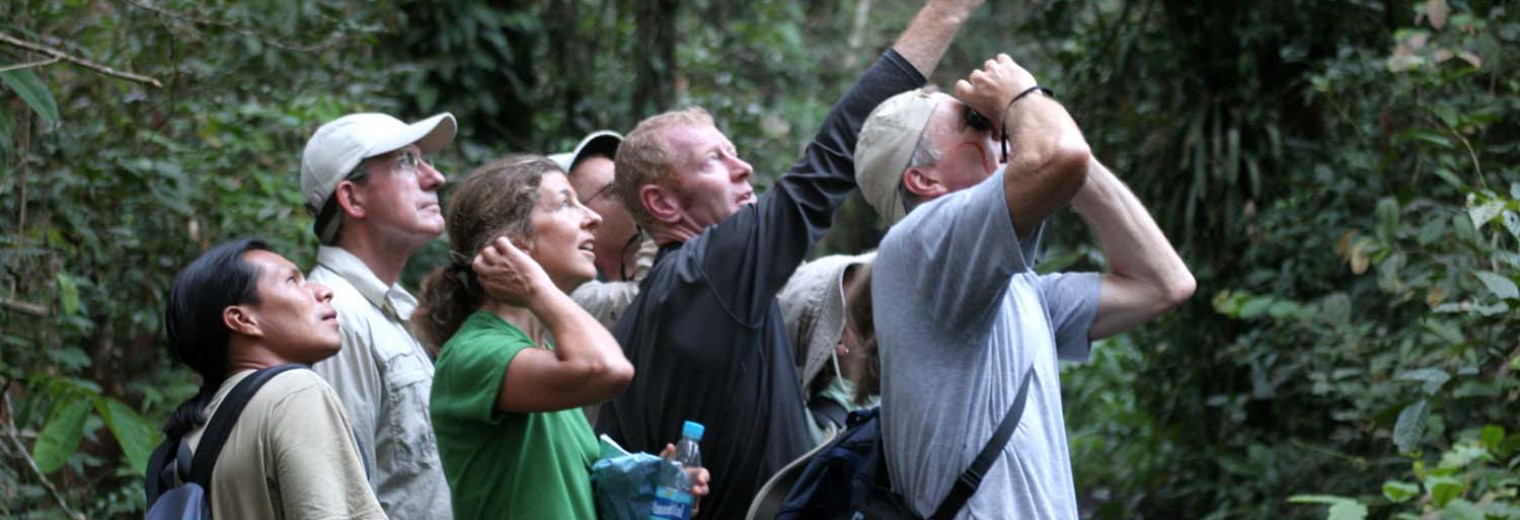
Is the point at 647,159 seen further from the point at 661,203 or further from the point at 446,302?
the point at 446,302

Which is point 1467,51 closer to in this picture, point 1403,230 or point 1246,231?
A: point 1403,230

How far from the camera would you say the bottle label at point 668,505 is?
9.96 feet

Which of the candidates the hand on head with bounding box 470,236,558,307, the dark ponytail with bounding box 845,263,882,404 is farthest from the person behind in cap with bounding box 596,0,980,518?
the hand on head with bounding box 470,236,558,307

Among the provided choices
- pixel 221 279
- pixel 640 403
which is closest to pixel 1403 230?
pixel 640 403

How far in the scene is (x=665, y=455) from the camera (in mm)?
3166

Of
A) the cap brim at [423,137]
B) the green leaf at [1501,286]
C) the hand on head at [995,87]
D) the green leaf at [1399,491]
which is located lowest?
the green leaf at [1399,491]

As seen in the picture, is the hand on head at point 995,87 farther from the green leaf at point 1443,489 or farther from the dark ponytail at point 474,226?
the green leaf at point 1443,489

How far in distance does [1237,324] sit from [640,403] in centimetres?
480

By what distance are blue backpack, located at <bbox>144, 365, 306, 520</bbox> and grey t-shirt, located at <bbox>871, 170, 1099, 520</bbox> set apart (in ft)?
3.53

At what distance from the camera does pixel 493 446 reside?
3010 mm

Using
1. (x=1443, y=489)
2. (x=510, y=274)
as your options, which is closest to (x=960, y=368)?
(x=510, y=274)

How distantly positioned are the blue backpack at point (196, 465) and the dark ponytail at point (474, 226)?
1.88 feet

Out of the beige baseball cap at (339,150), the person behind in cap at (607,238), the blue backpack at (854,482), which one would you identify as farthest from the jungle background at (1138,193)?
the blue backpack at (854,482)

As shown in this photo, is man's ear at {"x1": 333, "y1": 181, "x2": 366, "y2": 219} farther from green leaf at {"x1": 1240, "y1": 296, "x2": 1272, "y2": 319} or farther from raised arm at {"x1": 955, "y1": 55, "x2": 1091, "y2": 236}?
green leaf at {"x1": 1240, "y1": 296, "x2": 1272, "y2": 319}
